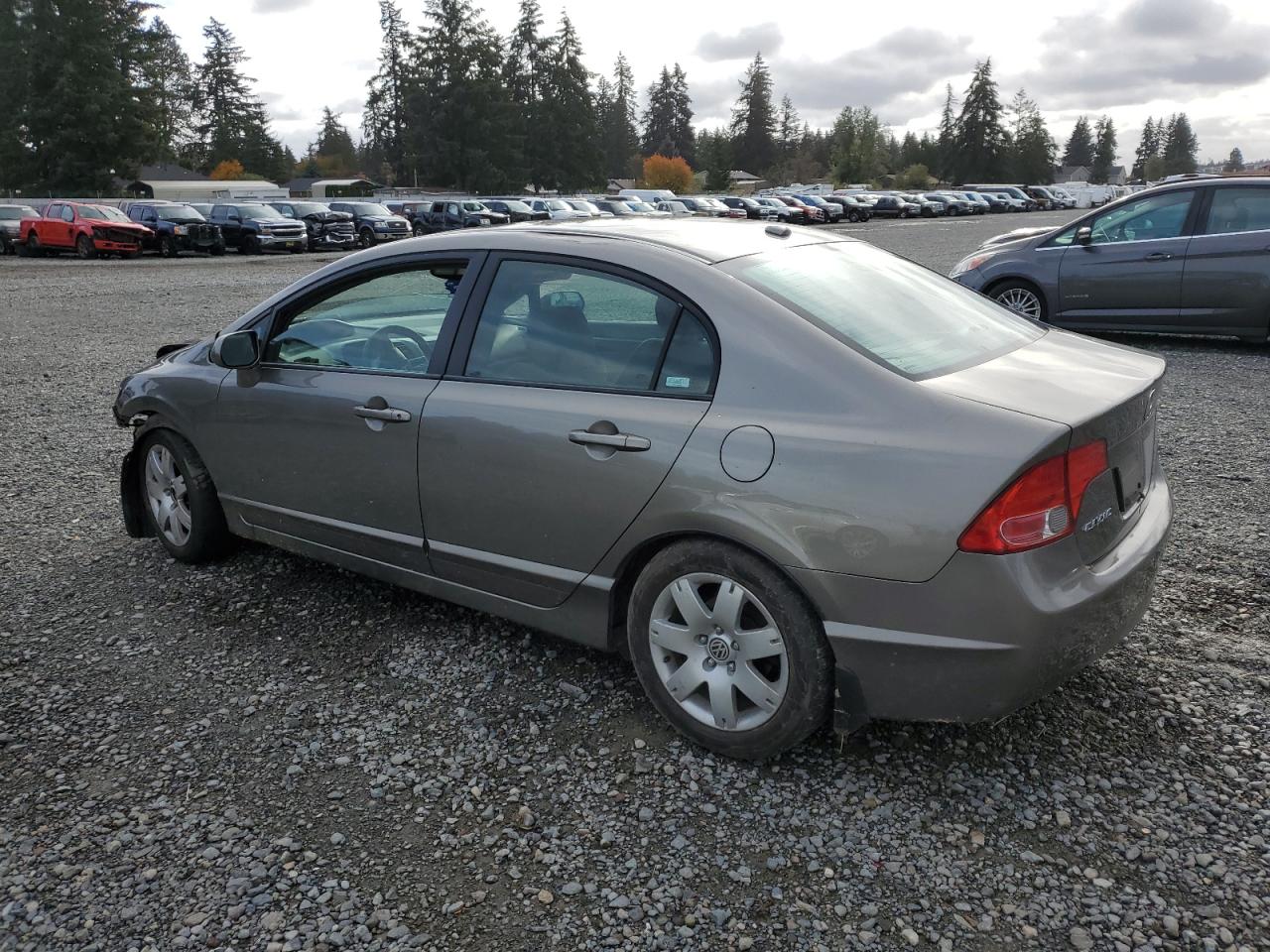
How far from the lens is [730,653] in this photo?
306 centimetres

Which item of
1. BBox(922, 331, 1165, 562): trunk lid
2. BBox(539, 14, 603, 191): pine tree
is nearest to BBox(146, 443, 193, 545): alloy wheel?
BBox(922, 331, 1165, 562): trunk lid

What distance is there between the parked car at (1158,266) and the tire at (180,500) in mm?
7025

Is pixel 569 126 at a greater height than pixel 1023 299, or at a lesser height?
greater

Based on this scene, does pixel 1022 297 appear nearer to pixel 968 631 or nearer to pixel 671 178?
pixel 968 631

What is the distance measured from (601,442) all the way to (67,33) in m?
67.6

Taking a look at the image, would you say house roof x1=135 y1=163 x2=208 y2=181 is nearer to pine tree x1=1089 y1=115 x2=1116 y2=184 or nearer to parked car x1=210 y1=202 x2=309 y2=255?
parked car x1=210 y1=202 x2=309 y2=255

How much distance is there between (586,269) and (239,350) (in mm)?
1658

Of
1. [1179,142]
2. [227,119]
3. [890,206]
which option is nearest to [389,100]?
[227,119]

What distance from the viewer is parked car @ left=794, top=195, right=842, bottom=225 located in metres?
52.1

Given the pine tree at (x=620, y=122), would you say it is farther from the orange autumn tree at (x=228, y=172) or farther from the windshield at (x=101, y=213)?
the windshield at (x=101, y=213)

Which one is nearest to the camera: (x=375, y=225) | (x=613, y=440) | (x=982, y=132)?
(x=613, y=440)

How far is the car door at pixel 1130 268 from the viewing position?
31.1 feet

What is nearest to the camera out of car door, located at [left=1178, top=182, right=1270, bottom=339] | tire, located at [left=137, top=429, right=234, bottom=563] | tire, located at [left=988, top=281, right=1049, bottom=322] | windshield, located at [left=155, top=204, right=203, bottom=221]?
tire, located at [left=137, top=429, right=234, bottom=563]

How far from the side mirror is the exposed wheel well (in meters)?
1.98
